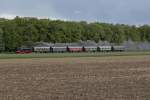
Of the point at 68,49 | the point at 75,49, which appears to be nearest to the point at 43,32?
the point at 68,49

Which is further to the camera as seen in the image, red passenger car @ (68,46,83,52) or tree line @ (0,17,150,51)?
tree line @ (0,17,150,51)

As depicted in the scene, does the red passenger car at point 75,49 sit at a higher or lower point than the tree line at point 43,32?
lower

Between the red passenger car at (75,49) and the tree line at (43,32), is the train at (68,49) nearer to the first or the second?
the red passenger car at (75,49)

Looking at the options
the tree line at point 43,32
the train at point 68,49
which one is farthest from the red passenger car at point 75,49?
the tree line at point 43,32

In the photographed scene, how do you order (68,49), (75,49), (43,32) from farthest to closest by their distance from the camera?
(43,32), (68,49), (75,49)

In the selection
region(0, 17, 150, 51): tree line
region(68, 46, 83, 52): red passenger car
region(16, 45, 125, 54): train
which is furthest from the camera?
region(0, 17, 150, 51): tree line

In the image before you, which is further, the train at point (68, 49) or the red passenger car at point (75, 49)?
the red passenger car at point (75, 49)

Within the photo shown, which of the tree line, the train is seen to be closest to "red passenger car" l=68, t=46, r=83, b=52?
the train

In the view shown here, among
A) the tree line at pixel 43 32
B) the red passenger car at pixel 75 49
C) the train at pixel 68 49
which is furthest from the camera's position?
the tree line at pixel 43 32

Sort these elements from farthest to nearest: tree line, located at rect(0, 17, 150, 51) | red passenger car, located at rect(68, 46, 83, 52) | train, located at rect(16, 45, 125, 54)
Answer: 1. tree line, located at rect(0, 17, 150, 51)
2. red passenger car, located at rect(68, 46, 83, 52)
3. train, located at rect(16, 45, 125, 54)

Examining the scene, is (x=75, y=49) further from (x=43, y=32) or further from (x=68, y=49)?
(x=43, y=32)

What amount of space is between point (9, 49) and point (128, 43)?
58488 millimetres

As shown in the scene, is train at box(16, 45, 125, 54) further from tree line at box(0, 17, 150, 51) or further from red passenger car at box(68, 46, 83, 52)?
tree line at box(0, 17, 150, 51)

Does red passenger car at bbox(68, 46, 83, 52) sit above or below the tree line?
below
